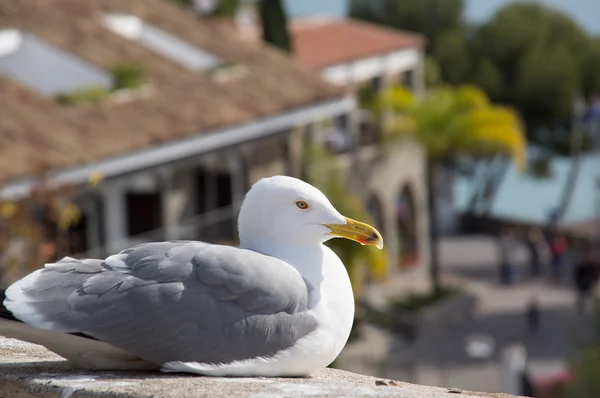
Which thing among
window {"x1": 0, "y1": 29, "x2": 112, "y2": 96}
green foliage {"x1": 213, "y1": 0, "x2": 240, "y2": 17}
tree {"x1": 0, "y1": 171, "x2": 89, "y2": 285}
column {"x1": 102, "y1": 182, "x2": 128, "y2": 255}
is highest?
tree {"x1": 0, "y1": 171, "x2": 89, "y2": 285}

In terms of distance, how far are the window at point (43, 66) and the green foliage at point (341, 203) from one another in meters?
4.69

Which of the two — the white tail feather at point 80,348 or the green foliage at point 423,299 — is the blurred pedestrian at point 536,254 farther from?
the white tail feather at point 80,348

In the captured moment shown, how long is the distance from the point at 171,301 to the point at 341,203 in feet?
68.5

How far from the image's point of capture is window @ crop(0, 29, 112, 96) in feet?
74.1

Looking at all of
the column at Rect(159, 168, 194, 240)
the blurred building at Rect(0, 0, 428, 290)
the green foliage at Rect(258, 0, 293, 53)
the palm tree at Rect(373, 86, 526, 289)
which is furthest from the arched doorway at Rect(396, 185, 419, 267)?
the column at Rect(159, 168, 194, 240)

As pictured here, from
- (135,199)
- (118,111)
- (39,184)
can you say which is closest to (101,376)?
(39,184)

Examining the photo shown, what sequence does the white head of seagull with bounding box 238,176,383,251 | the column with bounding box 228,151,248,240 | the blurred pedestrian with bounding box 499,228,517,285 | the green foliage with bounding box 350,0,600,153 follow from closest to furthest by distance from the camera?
1. the white head of seagull with bounding box 238,176,383,251
2. the column with bounding box 228,151,248,240
3. the blurred pedestrian with bounding box 499,228,517,285
4. the green foliage with bounding box 350,0,600,153

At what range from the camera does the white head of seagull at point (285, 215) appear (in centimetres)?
447

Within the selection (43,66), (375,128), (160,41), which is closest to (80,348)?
(43,66)

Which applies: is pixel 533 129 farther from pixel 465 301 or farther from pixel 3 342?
pixel 3 342

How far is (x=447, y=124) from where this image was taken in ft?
111

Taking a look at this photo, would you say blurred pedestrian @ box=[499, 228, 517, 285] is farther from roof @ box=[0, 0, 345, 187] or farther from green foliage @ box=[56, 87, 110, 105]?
green foliage @ box=[56, 87, 110, 105]

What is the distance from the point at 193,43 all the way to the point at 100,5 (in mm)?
2325

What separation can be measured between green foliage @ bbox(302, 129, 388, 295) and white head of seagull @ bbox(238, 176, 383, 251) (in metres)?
19.0
